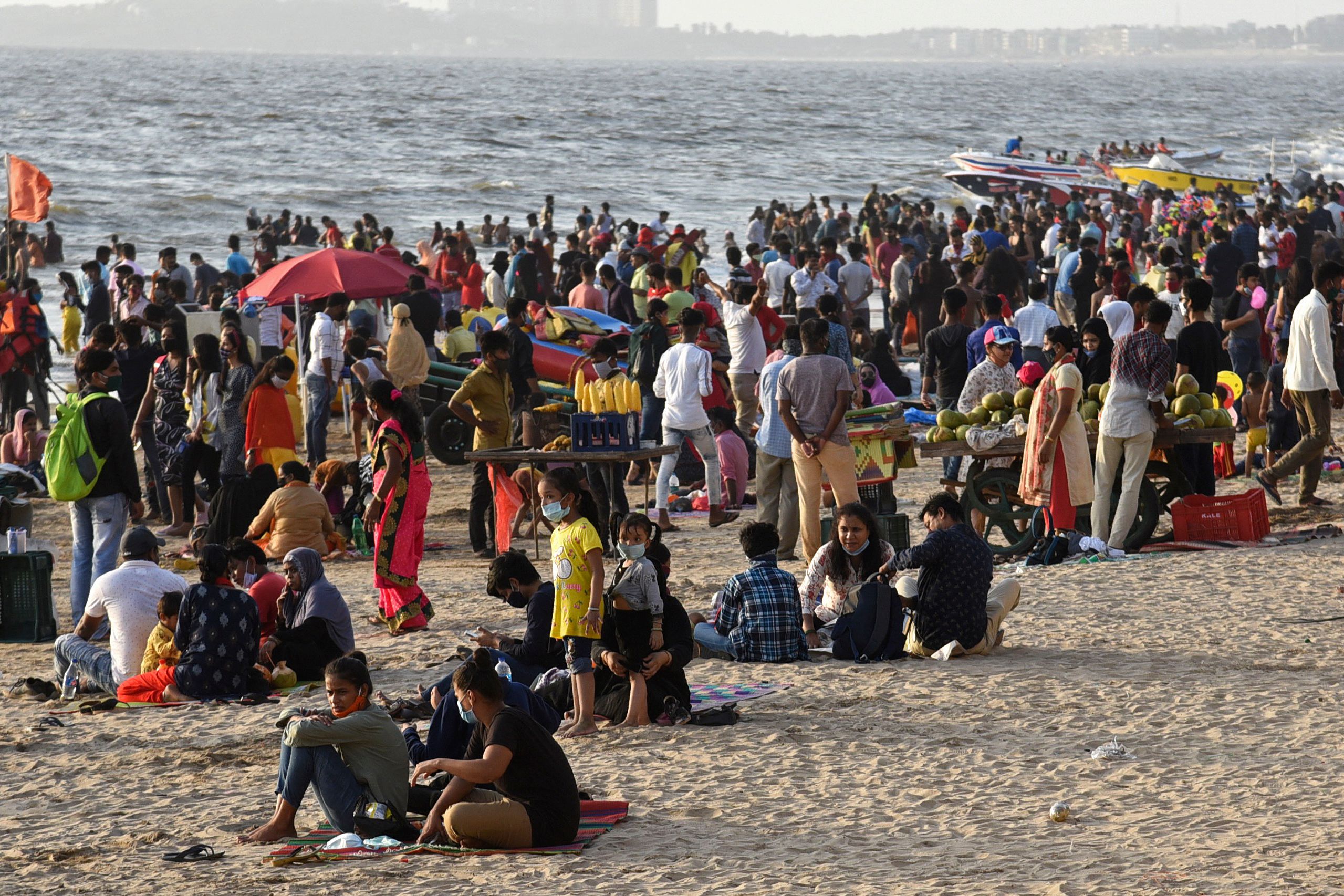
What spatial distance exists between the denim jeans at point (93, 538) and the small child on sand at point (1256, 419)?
809cm

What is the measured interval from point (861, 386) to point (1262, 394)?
3.25 m

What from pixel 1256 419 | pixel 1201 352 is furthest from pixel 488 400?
pixel 1256 419

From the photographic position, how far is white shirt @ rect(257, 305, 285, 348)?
16609 millimetres

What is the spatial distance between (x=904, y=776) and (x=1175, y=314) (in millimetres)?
8641

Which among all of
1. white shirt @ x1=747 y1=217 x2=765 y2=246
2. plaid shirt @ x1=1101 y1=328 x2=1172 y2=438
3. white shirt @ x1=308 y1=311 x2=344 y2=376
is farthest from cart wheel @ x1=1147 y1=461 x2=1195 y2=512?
white shirt @ x1=747 y1=217 x2=765 y2=246

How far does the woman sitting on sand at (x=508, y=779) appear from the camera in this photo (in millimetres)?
5461

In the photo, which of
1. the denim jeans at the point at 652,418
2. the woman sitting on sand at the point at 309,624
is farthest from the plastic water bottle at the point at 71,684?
the denim jeans at the point at 652,418

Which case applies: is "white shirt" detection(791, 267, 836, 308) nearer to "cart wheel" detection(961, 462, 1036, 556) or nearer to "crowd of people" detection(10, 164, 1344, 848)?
"crowd of people" detection(10, 164, 1344, 848)

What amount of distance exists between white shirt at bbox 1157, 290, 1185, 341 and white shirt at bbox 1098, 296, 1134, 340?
0.94ft

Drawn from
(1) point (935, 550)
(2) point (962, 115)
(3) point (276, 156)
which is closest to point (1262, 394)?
(1) point (935, 550)

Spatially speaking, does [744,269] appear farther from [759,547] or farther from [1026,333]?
[759,547]

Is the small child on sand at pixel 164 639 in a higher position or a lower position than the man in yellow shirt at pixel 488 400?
lower

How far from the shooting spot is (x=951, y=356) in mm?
12031

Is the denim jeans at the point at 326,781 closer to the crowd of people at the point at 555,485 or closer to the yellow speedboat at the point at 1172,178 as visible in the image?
the crowd of people at the point at 555,485
